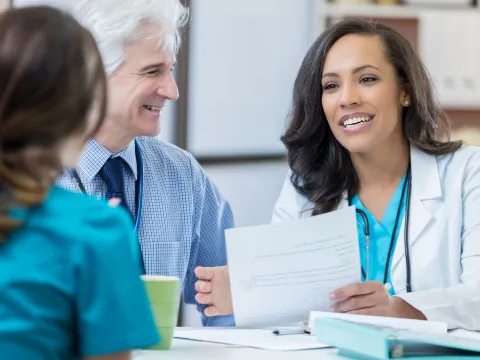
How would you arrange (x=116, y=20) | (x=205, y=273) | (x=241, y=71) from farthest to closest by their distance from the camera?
(x=241, y=71) < (x=116, y=20) < (x=205, y=273)

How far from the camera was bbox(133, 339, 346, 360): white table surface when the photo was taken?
1.55 metres

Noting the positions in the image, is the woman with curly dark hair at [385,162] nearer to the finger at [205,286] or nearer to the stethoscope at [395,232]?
the stethoscope at [395,232]

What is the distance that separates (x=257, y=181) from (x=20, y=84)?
3.52 m

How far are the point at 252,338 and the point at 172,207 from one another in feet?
1.90

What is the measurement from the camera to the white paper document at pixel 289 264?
5.70ft

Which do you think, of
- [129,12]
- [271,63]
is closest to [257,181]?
[271,63]

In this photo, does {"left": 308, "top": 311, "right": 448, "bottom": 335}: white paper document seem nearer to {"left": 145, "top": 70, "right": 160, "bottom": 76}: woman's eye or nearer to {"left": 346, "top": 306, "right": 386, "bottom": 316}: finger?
{"left": 346, "top": 306, "right": 386, "bottom": 316}: finger

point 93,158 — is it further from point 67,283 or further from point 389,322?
point 67,283

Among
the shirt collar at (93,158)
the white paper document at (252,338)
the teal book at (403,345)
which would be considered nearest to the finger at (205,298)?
the white paper document at (252,338)

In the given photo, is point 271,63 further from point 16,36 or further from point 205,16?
point 16,36

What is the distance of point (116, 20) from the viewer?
6.76 feet

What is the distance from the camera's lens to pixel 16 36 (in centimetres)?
98

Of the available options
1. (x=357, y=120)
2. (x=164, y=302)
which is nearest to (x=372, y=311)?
(x=164, y=302)

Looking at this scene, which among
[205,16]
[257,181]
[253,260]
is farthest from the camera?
[257,181]
